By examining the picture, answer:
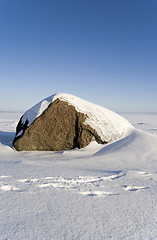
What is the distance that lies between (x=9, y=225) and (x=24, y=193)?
1.48 ft

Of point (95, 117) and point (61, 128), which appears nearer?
point (61, 128)

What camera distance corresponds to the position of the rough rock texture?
154 inches

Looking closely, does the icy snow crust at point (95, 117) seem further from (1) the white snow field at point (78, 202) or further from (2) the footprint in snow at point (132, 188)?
(2) the footprint in snow at point (132, 188)

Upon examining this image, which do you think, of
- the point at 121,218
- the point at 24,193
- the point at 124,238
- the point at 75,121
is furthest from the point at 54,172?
the point at 75,121

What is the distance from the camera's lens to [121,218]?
4.13 feet

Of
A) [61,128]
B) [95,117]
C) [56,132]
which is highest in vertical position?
[95,117]

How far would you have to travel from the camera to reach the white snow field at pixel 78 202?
3.64ft

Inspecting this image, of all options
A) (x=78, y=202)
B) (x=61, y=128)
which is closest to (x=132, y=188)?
(x=78, y=202)

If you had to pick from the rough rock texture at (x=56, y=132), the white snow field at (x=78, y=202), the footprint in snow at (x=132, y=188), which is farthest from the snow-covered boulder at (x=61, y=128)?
the footprint in snow at (x=132, y=188)

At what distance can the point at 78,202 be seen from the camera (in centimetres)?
147

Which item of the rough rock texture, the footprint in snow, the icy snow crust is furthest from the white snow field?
the icy snow crust

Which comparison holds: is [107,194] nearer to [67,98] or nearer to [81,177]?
[81,177]

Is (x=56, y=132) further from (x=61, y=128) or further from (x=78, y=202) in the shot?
(x=78, y=202)

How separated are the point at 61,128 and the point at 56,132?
0.16 metres
